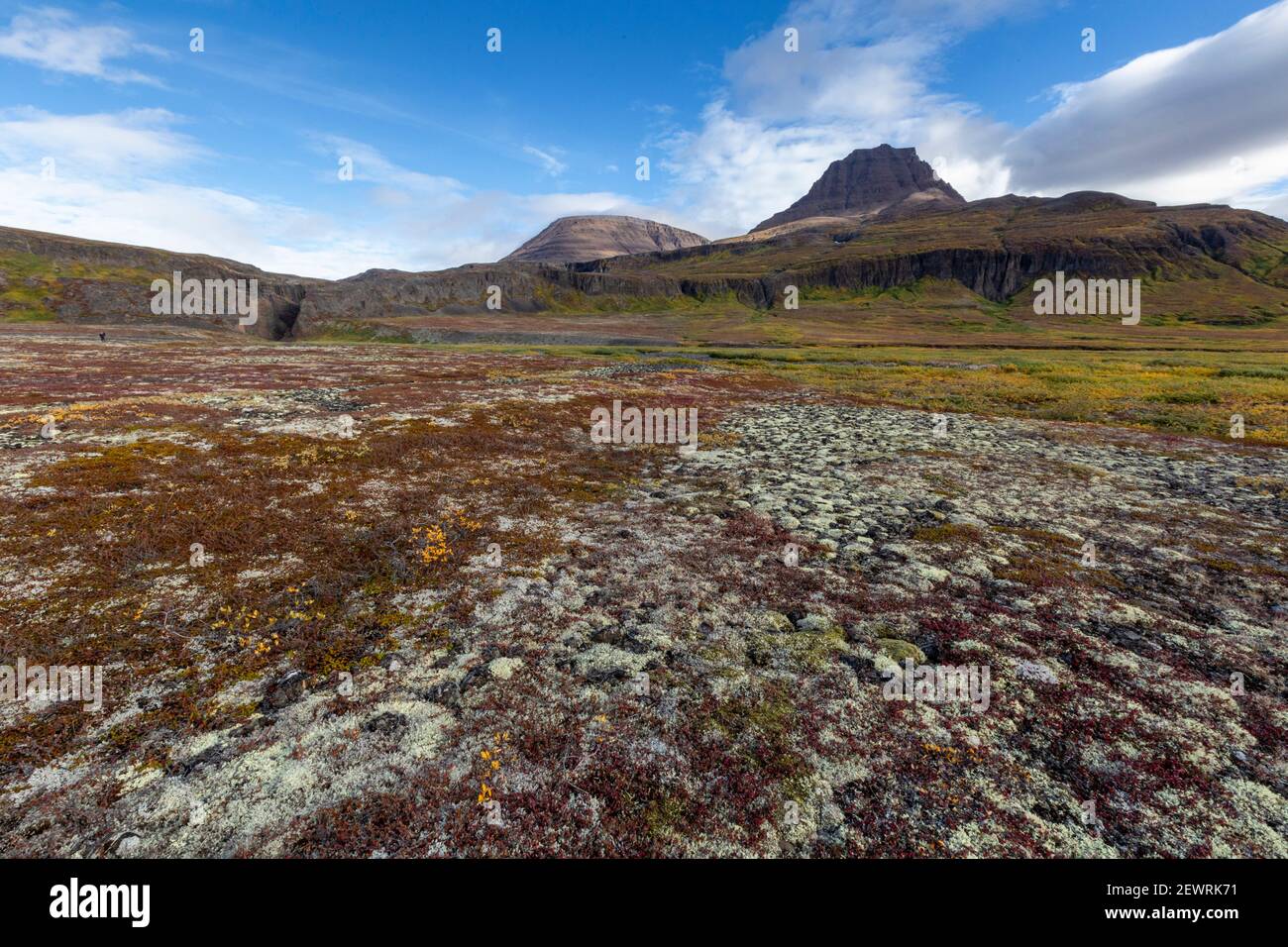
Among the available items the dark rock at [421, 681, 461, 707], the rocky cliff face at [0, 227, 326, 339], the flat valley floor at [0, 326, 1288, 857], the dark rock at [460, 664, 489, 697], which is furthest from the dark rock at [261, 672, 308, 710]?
the rocky cliff face at [0, 227, 326, 339]

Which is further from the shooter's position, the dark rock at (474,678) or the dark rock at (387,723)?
the dark rock at (474,678)

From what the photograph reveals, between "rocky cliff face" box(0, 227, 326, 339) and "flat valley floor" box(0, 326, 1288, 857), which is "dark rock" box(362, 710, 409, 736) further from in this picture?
"rocky cliff face" box(0, 227, 326, 339)

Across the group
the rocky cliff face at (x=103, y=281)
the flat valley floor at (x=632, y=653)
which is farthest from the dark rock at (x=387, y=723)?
the rocky cliff face at (x=103, y=281)

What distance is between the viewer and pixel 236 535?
10219mm

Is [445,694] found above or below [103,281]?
below

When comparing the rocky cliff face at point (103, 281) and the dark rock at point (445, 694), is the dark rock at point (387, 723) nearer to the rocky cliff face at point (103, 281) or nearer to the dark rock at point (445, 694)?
the dark rock at point (445, 694)

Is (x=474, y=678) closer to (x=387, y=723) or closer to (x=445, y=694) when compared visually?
(x=445, y=694)

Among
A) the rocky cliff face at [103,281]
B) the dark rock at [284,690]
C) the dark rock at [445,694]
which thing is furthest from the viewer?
the rocky cliff face at [103,281]

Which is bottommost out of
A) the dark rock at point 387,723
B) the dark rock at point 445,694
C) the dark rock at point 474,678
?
the dark rock at point 387,723

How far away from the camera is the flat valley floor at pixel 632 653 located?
464 centimetres

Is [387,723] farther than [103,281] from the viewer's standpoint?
No

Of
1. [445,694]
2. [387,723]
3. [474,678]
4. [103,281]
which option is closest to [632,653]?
[474,678]

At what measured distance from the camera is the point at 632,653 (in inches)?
281
